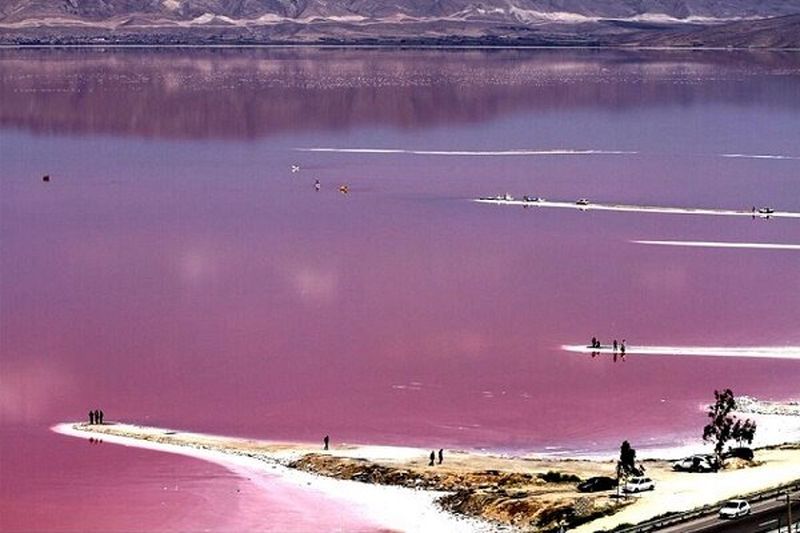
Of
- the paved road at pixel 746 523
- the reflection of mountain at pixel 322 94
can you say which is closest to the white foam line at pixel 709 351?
the paved road at pixel 746 523

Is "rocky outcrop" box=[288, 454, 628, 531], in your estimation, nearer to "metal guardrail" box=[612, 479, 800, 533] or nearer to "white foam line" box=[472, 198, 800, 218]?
"metal guardrail" box=[612, 479, 800, 533]

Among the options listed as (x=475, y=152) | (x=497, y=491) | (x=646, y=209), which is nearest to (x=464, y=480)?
(x=497, y=491)

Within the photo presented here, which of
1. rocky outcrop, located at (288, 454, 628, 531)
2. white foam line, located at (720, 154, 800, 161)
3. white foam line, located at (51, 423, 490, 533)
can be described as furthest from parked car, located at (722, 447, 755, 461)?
white foam line, located at (720, 154, 800, 161)

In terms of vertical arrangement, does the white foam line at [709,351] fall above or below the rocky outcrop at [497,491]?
above

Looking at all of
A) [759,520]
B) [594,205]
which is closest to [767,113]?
[594,205]

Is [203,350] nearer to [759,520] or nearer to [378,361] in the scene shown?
[378,361]

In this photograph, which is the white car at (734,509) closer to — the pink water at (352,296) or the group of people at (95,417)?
the pink water at (352,296)
